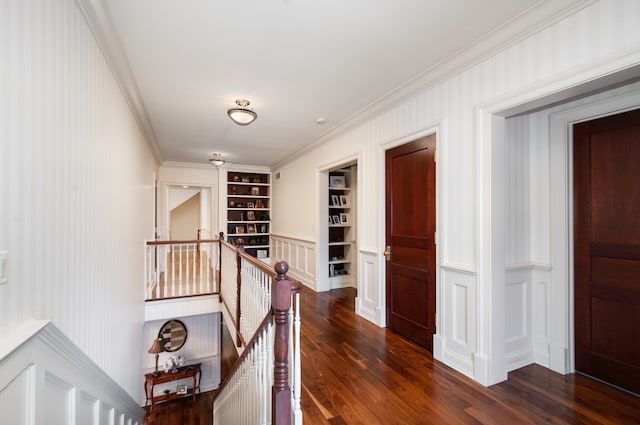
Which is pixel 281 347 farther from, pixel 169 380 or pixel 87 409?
pixel 169 380

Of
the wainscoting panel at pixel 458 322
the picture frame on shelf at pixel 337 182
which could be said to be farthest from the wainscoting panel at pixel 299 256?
the wainscoting panel at pixel 458 322

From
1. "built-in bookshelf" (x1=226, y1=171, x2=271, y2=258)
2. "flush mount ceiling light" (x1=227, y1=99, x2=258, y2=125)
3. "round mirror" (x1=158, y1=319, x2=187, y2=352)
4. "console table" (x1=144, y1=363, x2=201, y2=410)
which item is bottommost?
"console table" (x1=144, y1=363, x2=201, y2=410)

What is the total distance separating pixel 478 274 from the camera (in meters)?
2.41

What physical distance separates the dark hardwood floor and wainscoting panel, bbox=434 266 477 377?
0.11m

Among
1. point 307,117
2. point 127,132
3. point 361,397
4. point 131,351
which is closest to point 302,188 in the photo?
point 307,117

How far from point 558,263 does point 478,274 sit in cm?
83

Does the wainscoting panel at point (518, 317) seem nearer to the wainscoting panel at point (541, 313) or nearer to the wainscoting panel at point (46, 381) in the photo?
the wainscoting panel at point (541, 313)

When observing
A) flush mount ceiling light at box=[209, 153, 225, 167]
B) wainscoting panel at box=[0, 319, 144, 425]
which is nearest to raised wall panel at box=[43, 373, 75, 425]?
wainscoting panel at box=[0, 319, 144, 425]

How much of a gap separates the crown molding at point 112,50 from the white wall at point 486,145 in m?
2.67

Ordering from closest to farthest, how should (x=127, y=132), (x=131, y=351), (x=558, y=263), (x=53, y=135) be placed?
1. (x=53, y=135)
2. (x=558, y=263)
3. (x=127, y=132)
4. (x=131, y=351)

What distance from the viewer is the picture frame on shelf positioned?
5.76 meters

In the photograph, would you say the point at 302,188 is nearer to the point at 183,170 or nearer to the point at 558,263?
the point at 183,170

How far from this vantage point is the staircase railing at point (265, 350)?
5.16ft

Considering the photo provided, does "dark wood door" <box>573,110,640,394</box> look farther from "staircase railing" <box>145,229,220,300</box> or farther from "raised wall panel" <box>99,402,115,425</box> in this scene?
"staircase railing" <box>145,229,220,300</box>
